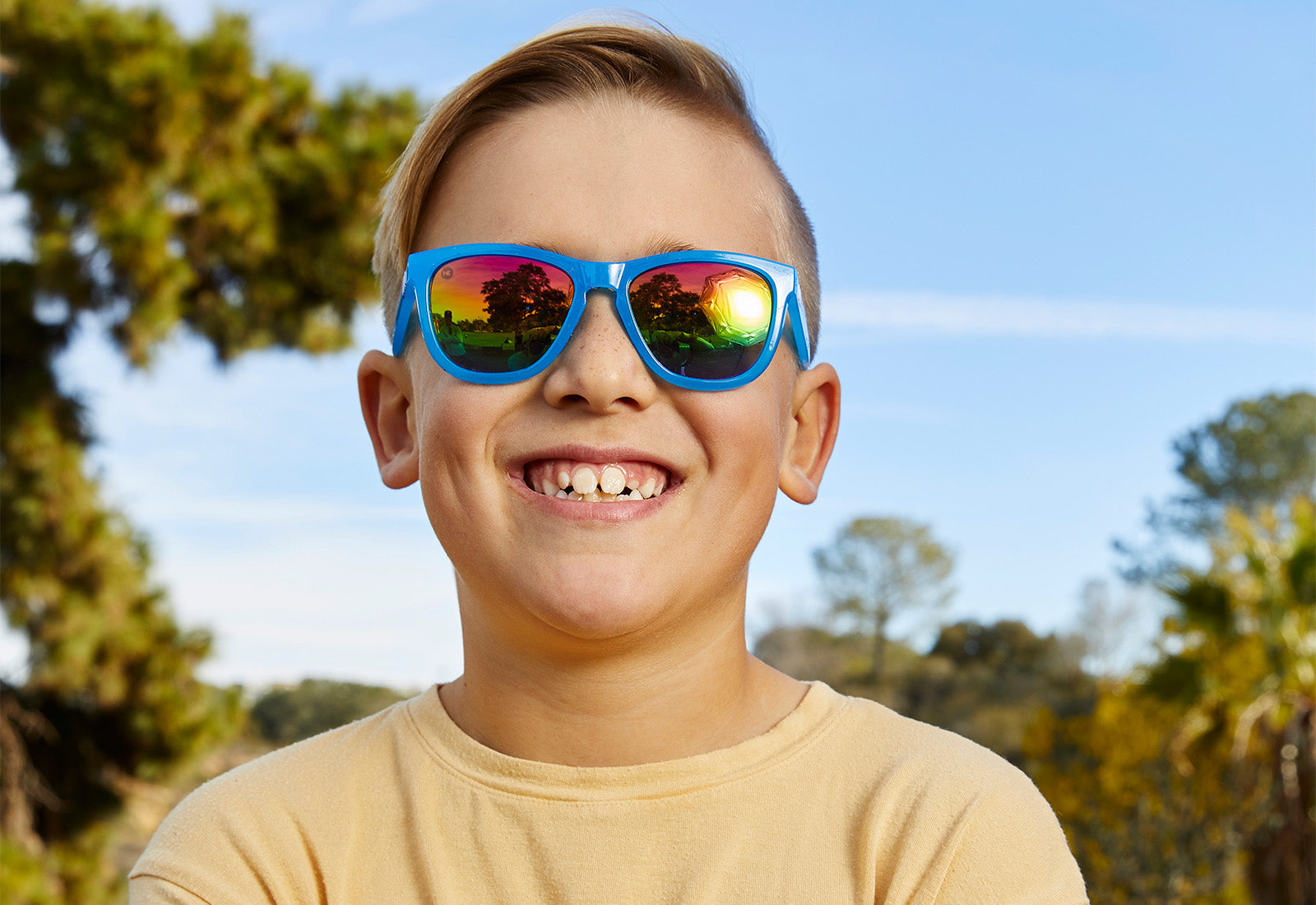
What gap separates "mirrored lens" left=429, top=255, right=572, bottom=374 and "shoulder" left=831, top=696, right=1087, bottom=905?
2.08 feet

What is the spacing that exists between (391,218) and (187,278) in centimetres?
630

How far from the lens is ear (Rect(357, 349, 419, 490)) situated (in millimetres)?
1596

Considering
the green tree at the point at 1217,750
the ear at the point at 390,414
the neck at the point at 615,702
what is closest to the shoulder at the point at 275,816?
the neck at the point at 615,702

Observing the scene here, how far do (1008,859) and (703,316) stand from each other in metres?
0.73

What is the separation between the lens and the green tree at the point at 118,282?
7223 mm

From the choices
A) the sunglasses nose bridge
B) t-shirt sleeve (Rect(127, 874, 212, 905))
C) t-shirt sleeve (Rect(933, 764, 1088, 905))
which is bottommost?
t-shirt sleeve (Rect(127, 874, 212, 905))

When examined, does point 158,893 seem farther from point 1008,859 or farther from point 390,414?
point 1008,859

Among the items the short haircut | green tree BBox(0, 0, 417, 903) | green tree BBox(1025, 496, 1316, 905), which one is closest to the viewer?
the short haircut

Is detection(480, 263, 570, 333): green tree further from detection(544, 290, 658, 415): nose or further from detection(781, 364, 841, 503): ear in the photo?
detection(781, 364, 841, 503): ear

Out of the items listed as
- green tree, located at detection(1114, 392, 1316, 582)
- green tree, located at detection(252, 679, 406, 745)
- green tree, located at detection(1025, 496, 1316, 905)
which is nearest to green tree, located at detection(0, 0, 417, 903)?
green tree, located at detection(252, 679, 406, 745)

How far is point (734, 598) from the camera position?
1510 mm

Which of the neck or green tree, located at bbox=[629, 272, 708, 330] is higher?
green tree, located at bbox=[629, 272, 708, 330]

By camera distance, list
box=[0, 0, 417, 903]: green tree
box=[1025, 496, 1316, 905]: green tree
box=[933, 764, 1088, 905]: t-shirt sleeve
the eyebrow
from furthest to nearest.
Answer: box=[1025, 496, 1316, 905]: green tree
box=[0, 0, 417, 903]: green tree
the eyebrow
box=[933, 764, 1088, 905]: t-shirt sleeve

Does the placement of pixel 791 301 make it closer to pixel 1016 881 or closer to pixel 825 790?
pixel 825 790
